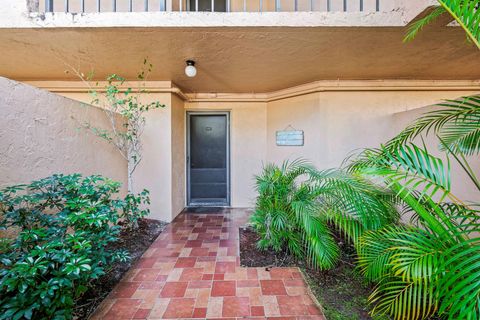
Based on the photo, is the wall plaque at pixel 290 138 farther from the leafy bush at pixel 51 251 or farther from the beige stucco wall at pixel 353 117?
the leafy bush at pixel 51 251

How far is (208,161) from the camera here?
502 centimetres

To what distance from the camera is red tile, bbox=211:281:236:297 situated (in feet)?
6.65

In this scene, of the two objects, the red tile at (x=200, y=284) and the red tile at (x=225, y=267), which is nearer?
the red tile at (x=200, y=284)

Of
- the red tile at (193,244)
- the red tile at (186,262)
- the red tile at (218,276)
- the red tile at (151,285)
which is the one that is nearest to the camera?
the red tile at (151,285)

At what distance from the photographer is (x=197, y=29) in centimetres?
229

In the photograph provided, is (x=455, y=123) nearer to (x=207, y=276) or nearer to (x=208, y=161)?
(x=207, y=276)

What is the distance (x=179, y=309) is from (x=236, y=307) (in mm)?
462

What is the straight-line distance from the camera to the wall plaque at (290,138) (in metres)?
4.21

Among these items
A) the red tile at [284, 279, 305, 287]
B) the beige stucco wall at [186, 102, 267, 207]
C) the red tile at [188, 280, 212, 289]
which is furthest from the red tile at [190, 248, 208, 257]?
the beige stucco wall at [186, 102, 267, 207]

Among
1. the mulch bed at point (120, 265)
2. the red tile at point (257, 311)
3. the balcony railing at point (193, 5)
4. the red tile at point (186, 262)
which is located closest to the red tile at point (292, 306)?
the red tile at point (257, 311)

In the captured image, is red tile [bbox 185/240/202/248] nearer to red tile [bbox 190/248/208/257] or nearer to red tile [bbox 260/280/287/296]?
red tile [bbox 190/248/208/257]

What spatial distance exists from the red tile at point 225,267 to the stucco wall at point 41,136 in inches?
77.0

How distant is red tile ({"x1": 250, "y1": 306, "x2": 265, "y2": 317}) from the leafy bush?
1.17 m

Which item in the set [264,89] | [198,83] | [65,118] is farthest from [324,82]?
[65,118]
